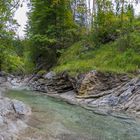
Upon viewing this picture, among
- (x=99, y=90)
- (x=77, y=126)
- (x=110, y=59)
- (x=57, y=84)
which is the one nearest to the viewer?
(x=77, y=126)

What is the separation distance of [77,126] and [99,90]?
29.5 feet

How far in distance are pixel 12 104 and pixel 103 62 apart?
12.0 metres

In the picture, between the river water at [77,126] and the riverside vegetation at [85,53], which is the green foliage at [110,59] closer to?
the riverside vegetation at [85,53]

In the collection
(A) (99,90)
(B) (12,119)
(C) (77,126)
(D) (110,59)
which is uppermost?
(D) (110,59)

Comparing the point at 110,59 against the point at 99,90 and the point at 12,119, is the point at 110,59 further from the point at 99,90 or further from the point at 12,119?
the point at 12,119

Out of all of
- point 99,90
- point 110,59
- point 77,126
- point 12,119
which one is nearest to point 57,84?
point 110,59

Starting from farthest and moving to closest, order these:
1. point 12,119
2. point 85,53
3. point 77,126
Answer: point 85,53
point 77,126
point 12,119

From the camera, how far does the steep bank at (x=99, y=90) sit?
56.4 ft

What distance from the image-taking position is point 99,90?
68.4 ft

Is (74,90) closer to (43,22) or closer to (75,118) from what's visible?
(75,118)

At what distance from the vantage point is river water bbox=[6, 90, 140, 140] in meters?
10.4

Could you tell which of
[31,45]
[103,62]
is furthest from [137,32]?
[31,45]

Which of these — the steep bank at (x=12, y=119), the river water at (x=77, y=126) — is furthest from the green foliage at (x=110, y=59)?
the steep bank at (x=12, y=119)

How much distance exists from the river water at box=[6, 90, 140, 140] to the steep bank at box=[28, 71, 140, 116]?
2511 millimetres
